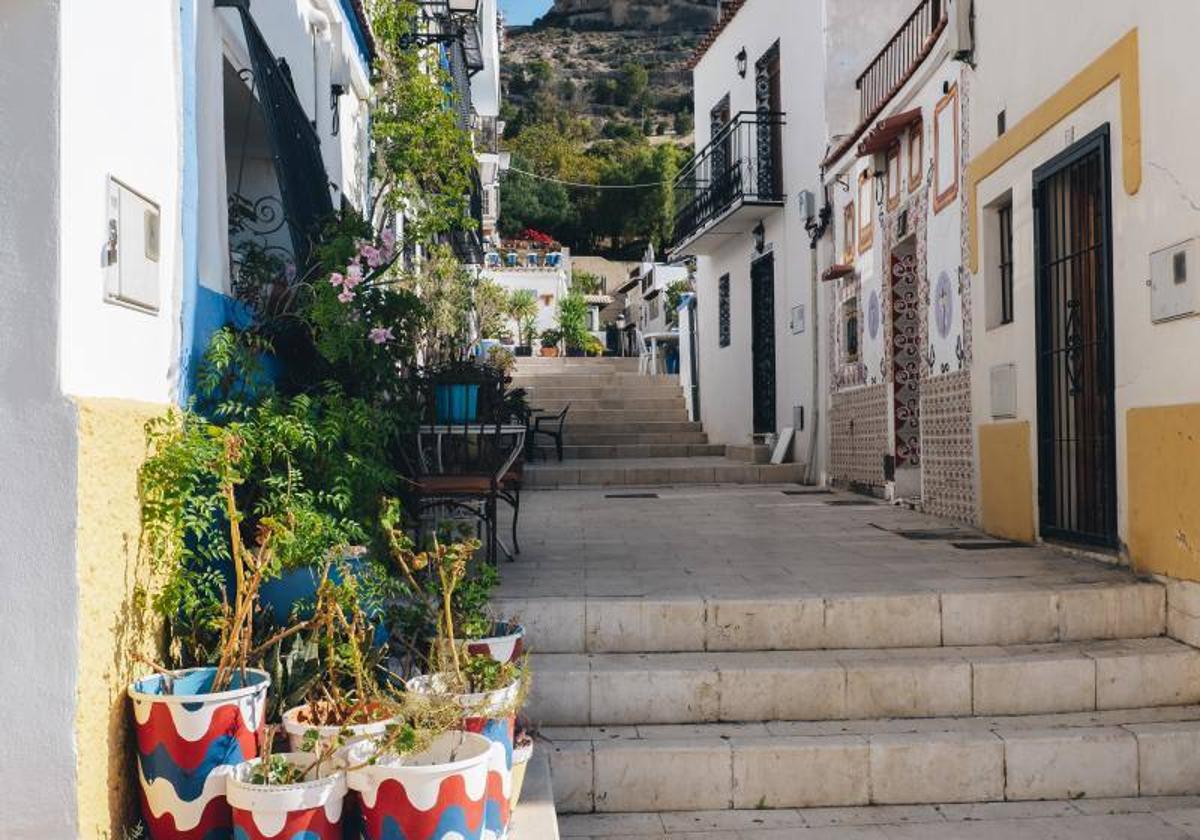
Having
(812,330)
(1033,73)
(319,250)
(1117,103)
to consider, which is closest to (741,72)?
(812,330)

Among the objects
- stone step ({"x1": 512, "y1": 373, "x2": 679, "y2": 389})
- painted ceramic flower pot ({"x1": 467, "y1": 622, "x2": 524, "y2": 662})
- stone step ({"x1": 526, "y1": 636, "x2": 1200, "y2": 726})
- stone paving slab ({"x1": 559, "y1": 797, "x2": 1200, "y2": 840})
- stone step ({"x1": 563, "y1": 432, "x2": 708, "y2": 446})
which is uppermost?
stone step ({"x1": 512, "y1": 373, "x2": 679, "y2": 389})

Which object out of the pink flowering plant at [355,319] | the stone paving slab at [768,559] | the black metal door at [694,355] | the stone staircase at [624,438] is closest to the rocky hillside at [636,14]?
the black metal door at [694,355]

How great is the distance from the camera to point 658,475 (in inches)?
504

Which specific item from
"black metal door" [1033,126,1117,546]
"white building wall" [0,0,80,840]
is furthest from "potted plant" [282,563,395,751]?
"black metal door" [1033,126,1117,546]

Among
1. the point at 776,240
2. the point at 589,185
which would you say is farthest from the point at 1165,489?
the point at 589,185

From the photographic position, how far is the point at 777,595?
5.05m

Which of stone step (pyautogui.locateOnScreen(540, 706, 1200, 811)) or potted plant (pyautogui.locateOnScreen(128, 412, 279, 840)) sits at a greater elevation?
potted plant (pyautogui.locateOnScreen(128, 412, 279, 840))

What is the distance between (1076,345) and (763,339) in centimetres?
903

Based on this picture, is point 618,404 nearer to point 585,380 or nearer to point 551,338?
point 585,380

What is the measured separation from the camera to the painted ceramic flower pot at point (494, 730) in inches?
118

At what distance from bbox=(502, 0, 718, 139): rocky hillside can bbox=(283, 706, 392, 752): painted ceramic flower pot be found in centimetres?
6158

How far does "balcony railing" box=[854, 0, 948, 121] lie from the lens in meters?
9.08

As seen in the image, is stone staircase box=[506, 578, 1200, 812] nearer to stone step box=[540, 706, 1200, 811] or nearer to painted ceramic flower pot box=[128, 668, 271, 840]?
stone step box=[540, 706, 1200, 811]

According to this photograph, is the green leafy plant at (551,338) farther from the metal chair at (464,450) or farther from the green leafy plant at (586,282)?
the metal chair at (464,450)
